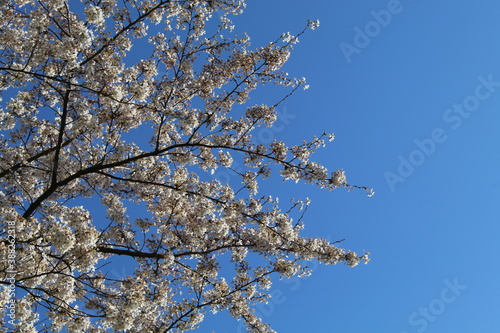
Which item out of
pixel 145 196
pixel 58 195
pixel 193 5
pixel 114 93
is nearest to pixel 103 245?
pixel 145 196

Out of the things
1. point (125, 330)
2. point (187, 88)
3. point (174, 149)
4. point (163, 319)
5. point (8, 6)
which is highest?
point (8, 6)

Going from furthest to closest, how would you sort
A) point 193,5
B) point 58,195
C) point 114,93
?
1. point 58,195
2. point 193,5
3. point 114,93

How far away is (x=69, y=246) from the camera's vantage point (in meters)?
7.25

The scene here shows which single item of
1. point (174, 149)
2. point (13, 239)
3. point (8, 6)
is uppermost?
point (8, 6)

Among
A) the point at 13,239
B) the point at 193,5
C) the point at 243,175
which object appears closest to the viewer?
the point at 13,239

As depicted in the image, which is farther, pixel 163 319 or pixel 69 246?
pixel 163 319

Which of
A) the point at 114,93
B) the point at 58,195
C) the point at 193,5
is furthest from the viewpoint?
the point at 58,195

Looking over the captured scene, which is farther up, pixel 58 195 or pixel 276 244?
pixel 58 195

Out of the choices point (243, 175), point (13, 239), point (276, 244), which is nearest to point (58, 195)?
point (13, 239)

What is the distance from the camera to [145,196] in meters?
9.88

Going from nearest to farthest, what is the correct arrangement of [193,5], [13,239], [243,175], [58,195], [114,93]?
[13,239] → [114,93] → [193,5] → [243,175] → [58,195]

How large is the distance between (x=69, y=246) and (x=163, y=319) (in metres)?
3.62

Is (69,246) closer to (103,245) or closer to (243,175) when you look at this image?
(103,245)

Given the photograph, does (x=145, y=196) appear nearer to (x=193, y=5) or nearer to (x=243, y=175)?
(x=243, y=175)
